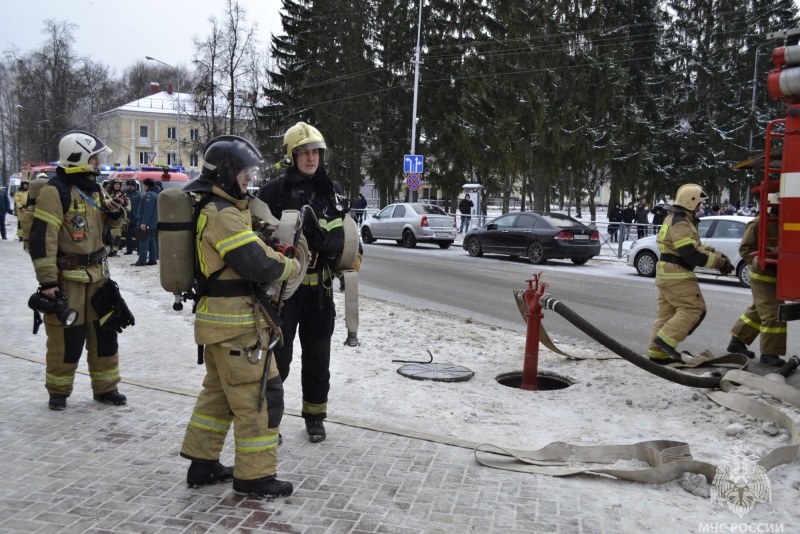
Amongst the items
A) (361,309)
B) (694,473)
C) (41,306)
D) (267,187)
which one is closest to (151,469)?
(41,306)

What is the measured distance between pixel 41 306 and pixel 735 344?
726 cm

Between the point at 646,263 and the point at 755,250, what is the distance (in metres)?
9.89

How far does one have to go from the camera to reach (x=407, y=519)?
3.72 meters

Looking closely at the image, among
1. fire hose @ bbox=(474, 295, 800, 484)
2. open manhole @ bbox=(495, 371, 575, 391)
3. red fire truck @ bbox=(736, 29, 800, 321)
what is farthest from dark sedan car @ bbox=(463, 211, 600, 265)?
fire hose @ bbox=(474, 295, 800, 484)

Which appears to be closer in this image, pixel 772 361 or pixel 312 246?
pixel 312 246

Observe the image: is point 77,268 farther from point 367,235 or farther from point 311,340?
point 367,235

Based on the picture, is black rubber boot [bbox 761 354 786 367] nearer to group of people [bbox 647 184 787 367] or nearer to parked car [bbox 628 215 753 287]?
group of people [bbox 647 184 787 367]

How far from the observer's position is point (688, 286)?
7484mm

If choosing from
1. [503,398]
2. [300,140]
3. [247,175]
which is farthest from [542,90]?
[247,175]

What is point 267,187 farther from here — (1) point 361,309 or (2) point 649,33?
(2) point 649,33

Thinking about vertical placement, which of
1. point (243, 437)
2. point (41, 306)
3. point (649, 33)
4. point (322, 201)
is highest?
point (649, 33)

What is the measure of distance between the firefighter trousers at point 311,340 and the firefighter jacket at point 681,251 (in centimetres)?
428

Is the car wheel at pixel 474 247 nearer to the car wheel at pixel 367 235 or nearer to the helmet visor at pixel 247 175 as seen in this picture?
the car wheel at pixel 367 235

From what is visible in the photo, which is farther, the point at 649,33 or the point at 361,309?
the point at 649,33
